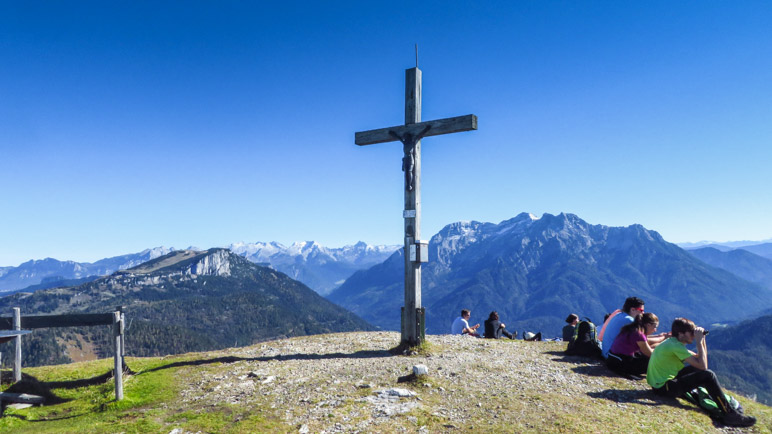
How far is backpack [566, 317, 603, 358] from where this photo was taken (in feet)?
49.2

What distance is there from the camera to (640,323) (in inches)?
511

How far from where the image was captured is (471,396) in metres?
10.6

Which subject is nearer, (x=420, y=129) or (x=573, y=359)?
(x=573, y=359)

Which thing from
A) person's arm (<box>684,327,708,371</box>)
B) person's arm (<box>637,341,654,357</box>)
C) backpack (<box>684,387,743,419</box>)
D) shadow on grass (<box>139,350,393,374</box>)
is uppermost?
person's arm (<box>684,327,708,371</box>)

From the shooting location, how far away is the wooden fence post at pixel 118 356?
11016mm

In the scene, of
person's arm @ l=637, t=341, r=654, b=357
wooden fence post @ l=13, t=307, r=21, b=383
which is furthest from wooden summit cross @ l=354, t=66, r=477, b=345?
wooden fence post @ l=13, t=307, r=21, b=383

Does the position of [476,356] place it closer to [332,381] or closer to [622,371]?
[622,371]

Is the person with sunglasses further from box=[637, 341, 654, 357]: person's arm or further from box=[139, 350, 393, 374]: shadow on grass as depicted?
box=[139, 350, 393, 374]: shadow on grass

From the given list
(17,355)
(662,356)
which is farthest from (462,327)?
(17,355)

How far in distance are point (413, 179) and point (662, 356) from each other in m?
9.34

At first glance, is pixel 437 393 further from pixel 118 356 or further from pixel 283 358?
pixel 118 356

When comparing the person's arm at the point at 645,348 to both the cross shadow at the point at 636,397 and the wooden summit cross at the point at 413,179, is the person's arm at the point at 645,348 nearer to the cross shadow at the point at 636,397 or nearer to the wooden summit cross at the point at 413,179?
the cross shadow at the point at 636,397

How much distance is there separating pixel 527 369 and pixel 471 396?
364cm

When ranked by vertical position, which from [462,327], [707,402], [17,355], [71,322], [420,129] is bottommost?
[462,327]
